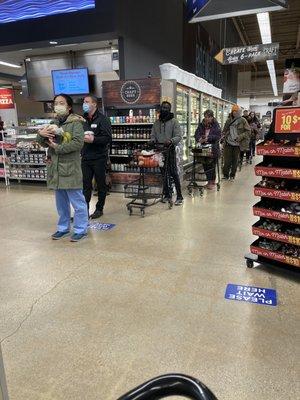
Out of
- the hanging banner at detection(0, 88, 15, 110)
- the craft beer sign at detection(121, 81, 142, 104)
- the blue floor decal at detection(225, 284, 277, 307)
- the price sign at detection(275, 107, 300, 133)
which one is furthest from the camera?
the hanging banner at detection(0, 88, 15, 110)

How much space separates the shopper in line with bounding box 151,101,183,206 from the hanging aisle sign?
452 cm

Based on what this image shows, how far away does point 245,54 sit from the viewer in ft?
29.4

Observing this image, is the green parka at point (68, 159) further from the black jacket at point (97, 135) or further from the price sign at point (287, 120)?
the price sign at point (287, 120)

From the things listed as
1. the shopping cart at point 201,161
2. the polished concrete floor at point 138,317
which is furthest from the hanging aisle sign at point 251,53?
the polished concrete floor at point 138,317

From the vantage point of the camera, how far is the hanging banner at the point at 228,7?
4242mm

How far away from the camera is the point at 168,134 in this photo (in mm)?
5684

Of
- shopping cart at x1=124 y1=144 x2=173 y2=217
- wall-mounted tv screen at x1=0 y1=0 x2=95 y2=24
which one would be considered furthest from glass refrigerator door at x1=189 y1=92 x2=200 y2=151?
wall-mounted tv screen at x1=0 y1=0 x2=95 y2=24

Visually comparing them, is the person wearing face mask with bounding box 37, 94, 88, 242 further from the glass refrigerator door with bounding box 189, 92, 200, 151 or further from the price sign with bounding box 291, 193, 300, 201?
the glass refrigerator door with bounding box 189, 92, 200, 151

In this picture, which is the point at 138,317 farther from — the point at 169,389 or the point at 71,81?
the point at 71,81

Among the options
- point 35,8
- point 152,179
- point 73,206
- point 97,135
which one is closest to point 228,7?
point 97,135

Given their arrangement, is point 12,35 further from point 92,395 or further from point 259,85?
point 259,85

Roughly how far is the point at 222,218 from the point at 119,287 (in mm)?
2508

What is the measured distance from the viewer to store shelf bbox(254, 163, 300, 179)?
2.94 m

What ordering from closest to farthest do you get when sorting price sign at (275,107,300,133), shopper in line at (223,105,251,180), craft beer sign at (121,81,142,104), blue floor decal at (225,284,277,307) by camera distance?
blue floor decal at (225,284,277,307) → price sign at (275,107,300,133) → craft beer sign at (121,81,142,104) → shopper in line at (223,105,251,180)
